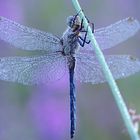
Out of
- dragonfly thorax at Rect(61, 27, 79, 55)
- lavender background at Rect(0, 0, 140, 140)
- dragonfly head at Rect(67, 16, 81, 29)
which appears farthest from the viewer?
lavender background at Rect(0, 0, 140, 140)

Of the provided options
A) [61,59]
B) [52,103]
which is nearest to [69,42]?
[61,59]

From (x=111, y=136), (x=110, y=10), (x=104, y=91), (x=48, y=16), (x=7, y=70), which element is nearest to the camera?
(x=7, y=70)

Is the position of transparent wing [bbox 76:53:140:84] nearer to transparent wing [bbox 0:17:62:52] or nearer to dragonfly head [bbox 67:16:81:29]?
transparent wing [bbox 0:17:62:52]

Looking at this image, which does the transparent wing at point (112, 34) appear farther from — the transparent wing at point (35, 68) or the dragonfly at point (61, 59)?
the transparent wing at point (35, 68)

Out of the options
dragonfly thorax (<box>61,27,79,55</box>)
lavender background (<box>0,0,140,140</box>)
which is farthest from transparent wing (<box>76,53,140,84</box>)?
lavender background (<box>0,0,140,140</box>)

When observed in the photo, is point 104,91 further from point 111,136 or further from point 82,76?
point 82,76

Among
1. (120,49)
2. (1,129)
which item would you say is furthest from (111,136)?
(120,49)
